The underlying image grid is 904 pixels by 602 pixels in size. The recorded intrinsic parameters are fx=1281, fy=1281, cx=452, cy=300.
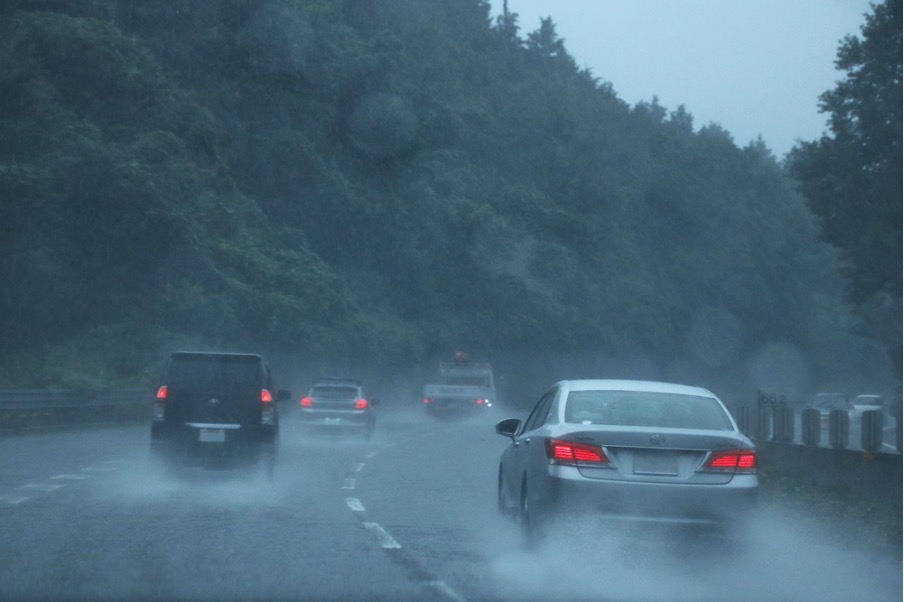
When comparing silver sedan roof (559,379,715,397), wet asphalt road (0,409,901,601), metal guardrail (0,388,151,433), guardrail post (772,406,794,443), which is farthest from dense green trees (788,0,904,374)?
silver sedan roof (559,379,715,397)

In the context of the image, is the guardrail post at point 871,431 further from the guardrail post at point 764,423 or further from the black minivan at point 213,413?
the black minivan at point 213,413

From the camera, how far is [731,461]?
9.73 m

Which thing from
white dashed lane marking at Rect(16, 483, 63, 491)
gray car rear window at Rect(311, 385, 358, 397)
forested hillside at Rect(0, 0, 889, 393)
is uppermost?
forested hillside at Rect(0, 0, 889, 393)

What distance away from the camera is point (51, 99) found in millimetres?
43812

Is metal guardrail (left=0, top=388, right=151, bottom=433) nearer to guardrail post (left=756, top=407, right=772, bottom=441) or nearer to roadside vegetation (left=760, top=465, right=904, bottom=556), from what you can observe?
guardrail post (left=756, top=407, right=772, bottom=441)

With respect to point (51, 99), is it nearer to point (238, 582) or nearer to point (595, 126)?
point (238, 582)

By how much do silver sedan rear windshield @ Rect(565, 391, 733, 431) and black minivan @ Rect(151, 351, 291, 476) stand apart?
8.41m

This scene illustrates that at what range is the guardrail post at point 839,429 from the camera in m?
17.8

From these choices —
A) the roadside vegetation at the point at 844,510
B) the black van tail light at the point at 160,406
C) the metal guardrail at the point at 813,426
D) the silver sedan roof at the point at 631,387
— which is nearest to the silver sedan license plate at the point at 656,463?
the silver sedan roof at the point at 631,387

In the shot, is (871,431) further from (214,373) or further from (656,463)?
(214,373)

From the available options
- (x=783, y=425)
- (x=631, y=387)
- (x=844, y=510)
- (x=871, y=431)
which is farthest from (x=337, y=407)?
(x=631, y=387)

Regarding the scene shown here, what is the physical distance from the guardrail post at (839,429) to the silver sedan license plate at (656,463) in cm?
893

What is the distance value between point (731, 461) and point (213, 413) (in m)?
9.88

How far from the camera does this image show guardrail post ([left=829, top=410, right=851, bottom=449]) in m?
17.8
